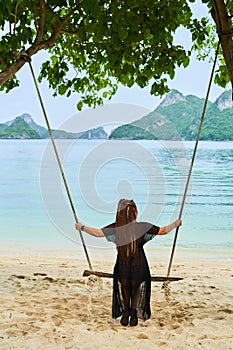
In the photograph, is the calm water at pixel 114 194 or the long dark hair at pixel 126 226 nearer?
the long dark hair at pixel 126 226

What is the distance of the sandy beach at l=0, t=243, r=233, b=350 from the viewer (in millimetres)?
3680

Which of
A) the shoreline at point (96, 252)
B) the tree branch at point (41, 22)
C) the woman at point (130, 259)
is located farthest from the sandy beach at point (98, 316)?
the shoreline at point (96, 252)

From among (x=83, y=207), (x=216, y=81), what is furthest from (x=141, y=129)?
(x=83, y=207)

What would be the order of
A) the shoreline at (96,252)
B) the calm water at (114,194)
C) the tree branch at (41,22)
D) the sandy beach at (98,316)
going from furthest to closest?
1. the shoreline at (96,252)
2. the tree branch at (41,22)
3. the calm water at (114,194)
4. the sandy beach at (98,316)

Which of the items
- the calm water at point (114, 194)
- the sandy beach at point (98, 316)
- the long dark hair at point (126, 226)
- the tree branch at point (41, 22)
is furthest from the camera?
the tree branch at point (41, 22)

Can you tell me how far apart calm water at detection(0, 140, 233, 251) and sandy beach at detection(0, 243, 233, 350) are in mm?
621

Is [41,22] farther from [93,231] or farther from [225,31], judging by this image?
[93,231]

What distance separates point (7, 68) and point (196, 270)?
3935 mm

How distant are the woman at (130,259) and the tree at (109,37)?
1346 millimetres

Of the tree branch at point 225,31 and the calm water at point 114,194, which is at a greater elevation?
the tree branch at point 225,31

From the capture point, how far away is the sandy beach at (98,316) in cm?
368

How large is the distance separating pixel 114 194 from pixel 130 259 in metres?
13.9

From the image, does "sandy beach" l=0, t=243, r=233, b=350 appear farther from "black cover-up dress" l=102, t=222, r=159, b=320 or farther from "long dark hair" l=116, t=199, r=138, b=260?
"long dark hair" l=116, t=199, r=138, b=260

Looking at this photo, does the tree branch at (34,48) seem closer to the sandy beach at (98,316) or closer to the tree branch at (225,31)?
the tree branch at (225,31)
